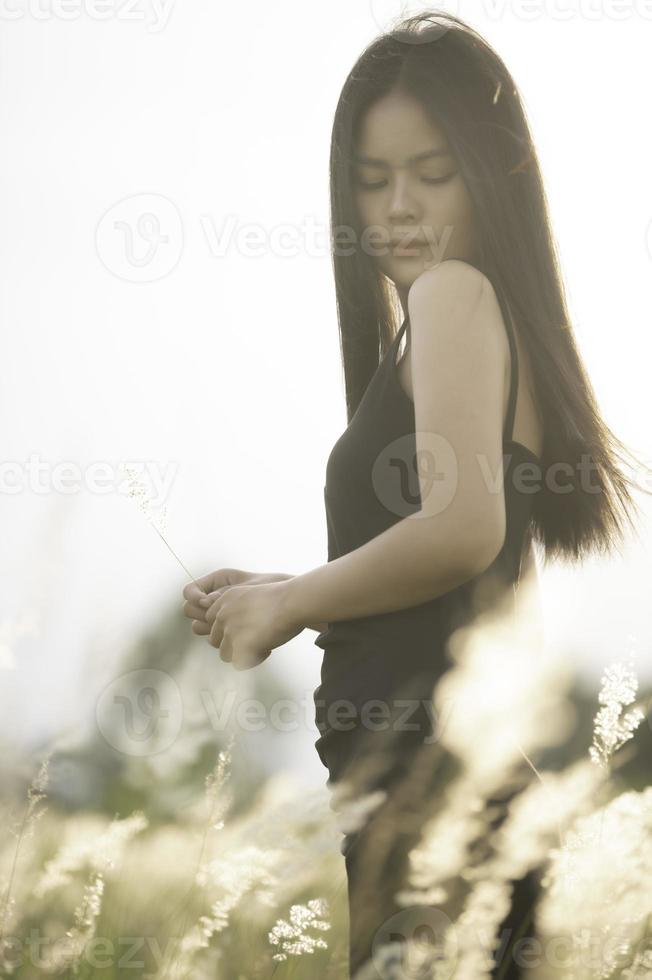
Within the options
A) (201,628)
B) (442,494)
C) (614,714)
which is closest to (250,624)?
(201,628)

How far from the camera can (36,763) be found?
2361 mm

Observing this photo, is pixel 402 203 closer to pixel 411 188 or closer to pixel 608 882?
pixel 411 188

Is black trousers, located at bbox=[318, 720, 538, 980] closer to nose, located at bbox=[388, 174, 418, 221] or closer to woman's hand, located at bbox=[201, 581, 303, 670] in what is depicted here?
woman's hand, located at bbox=[201, 581, 303, 670]

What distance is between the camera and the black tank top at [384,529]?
5.42 ft

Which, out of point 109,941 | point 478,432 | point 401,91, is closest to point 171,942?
point 109,941

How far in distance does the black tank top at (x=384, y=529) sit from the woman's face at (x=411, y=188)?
20 cm

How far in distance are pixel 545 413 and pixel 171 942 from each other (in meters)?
1.29

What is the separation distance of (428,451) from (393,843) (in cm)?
64

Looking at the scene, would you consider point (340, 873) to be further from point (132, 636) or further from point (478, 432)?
point (478, 432)

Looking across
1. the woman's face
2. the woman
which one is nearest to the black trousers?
the woman

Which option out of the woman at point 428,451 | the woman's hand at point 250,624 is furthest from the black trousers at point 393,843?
the woman's hand at point 250,624

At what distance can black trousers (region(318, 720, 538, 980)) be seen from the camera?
1.62 metres

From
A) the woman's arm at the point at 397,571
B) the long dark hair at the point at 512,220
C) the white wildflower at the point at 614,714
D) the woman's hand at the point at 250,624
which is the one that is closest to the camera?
the woman's arm at the point at 397,571

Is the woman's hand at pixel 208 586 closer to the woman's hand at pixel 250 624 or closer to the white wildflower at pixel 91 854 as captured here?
the woman's hand at pixel 250 624
